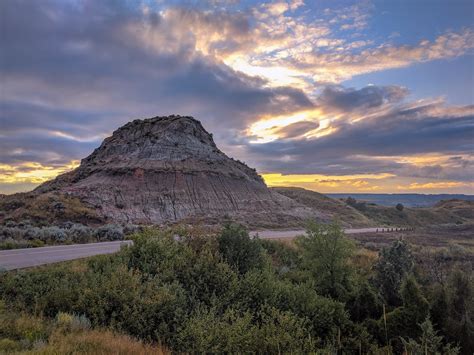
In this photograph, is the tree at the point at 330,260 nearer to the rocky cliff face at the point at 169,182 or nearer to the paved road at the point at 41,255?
the paved road at the point at 41,255

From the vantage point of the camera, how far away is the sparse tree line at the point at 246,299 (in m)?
9.17

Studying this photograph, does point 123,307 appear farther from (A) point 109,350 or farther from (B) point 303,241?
(B) point 303,241

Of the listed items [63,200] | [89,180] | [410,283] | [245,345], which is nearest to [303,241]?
[410,283]

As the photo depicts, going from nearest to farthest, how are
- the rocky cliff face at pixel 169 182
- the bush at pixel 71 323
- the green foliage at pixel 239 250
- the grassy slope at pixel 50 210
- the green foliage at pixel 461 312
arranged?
the bush at pixel 71 323 < the green foliage at pixel 461 312 < the green foliage at pixel 239 250 < the grassy slope at pixel 50 210 < the rocky cliff face at pixel 169 182

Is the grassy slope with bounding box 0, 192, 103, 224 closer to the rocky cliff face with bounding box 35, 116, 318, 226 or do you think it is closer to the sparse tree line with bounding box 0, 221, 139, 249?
the rocky cliff face with bounding box 35, 116, 318, 226

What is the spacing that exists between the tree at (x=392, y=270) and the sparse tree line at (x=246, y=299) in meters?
0.05

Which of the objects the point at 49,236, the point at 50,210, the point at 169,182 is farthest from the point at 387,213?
the point at 49,236

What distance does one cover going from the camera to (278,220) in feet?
171

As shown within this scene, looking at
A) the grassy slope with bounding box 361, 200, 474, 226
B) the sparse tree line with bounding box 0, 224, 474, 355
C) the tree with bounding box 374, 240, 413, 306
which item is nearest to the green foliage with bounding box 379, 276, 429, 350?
the sparse tree line with bounding box 0, 224, 474, 355

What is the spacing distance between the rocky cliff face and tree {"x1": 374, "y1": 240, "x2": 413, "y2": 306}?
30.2 m

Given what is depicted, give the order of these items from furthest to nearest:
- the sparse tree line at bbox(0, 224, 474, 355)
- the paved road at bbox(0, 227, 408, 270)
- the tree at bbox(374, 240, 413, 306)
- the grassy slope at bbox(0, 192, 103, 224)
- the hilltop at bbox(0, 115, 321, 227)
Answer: the hilltop at bbox(0, 115, 321, 227), the grassy slope at bbox(0, 192, 103, 224), the tree at bbox(374, 240, 413, 306), the paved road at bbox(0, 227, 408, 270), the sparse tree line at bbox(0, 224, 474, 355)

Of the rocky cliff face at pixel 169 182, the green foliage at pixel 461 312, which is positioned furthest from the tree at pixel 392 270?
the rocky cliff face at pixel 169 182

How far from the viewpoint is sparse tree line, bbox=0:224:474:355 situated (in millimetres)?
9172

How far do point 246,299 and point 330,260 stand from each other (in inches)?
199
